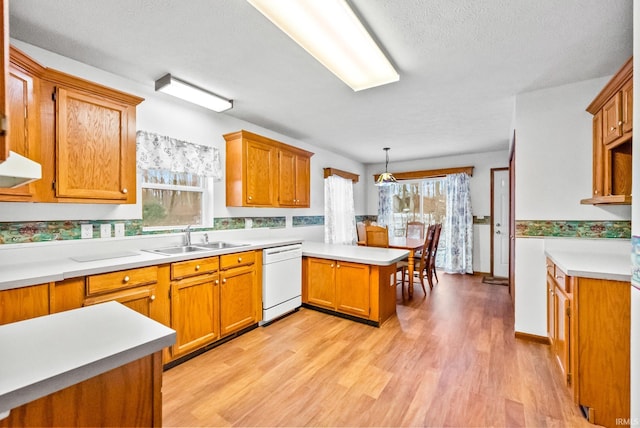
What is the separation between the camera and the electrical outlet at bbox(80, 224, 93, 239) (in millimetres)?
2258

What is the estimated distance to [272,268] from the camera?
3.14m

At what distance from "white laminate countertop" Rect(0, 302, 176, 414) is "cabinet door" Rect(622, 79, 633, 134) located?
105 inches

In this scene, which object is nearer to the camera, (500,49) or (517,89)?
(500,49)

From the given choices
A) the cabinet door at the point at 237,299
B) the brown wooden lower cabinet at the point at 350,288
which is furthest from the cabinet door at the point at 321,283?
the cabinet door at the point at 237,299

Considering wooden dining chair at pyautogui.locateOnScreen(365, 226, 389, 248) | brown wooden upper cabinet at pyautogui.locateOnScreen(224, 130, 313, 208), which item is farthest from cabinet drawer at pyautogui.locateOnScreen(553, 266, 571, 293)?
brown wooden upper cabinet at pyautogui.locateOnScreen(224, 130, 313, 208)

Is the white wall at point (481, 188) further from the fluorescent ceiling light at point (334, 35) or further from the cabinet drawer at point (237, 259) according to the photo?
the cabinet drawer at point (237, 259)

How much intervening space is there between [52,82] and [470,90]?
3.27 meters

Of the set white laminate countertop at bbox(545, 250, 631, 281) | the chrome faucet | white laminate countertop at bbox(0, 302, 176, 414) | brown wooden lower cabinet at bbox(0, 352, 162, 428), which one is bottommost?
brown wooden lower cabinet at bbox(0, 352, 162, 428)

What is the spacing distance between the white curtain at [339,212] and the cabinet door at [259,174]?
5.54ft

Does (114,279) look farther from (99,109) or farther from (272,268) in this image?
(272,268)

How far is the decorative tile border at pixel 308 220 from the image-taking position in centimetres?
452

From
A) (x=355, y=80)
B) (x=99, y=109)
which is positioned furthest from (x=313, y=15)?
(x=99, y=109)

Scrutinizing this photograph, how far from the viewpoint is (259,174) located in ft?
11.3

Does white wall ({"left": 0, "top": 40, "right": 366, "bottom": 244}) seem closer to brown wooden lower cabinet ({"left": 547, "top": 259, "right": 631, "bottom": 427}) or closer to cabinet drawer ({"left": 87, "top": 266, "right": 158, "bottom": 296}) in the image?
cabinet drawer ({"left": 87, "top": 266, "right": 158, "bottom": 296})
